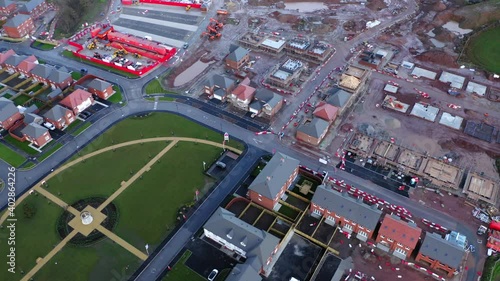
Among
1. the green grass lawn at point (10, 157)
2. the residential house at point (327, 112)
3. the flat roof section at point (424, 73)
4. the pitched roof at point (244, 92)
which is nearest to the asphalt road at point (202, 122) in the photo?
the green grass lawn at point (10, 157)

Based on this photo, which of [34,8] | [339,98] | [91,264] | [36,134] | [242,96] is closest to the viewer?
[91,264]

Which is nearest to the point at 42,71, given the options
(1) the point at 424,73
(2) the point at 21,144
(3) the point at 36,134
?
(2) the point at 21,144

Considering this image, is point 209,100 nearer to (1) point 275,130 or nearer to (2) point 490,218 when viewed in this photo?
(1) point 275,130

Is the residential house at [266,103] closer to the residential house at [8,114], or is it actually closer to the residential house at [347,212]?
the residential house at [347,212]

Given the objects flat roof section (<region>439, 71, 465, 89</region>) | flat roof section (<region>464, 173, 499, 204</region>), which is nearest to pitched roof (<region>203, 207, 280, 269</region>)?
flat roof section (<region>464, 173, 499, 204</region>)

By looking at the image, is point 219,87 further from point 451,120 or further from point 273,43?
point 451,120

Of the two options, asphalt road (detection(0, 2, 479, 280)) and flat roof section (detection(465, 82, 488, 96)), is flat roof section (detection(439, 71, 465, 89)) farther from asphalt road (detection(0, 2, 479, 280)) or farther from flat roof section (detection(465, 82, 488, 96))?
asphalt road (detection(0, 2, 479, 280))
